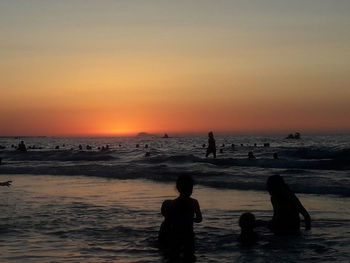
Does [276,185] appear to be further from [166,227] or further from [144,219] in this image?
[144,219]

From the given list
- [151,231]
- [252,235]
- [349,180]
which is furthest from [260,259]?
[349,180]

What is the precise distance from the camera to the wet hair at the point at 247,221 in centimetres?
896

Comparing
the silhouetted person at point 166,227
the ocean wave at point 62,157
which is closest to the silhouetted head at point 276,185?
the silhouetted person at point 166,227

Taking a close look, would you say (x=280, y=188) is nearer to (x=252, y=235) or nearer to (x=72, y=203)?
(x=252, y=235)

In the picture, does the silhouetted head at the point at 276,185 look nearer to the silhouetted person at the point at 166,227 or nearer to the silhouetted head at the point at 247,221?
the silhouetted head at the point at 247,221

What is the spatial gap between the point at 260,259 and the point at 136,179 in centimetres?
1592

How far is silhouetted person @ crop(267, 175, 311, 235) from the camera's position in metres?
9.91

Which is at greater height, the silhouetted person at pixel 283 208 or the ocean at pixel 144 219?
the silhouetted person at pixel 283 208

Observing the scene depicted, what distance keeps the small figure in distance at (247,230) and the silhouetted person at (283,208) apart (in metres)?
1.01

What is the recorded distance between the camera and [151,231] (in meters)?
10.5

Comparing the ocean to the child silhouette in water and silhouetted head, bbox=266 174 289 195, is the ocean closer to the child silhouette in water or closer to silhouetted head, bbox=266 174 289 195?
the child silhouette in water

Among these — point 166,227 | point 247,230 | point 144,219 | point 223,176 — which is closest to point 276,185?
point 247,230

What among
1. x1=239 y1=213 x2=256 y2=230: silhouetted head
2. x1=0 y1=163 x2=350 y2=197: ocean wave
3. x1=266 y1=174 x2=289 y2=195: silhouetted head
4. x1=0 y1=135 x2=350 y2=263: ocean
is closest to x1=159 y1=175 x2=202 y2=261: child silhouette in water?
x1=0 y1=135 x2=350 y2=263: ocean

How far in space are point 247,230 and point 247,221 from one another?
0.86ft
